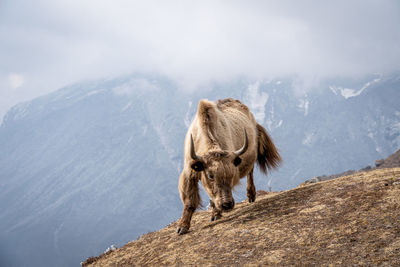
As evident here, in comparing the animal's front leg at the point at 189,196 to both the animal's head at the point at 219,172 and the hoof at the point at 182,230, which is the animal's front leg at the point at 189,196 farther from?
the animal's head at the point at 219,172

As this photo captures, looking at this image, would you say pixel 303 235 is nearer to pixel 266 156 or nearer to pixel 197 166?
pixel 197 166

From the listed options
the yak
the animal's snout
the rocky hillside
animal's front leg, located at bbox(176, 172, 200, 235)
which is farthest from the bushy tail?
the animal's snout

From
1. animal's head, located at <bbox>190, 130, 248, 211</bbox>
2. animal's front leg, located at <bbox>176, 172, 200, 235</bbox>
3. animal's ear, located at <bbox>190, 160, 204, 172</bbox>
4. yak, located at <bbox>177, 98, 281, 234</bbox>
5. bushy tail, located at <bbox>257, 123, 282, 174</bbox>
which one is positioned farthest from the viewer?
bushy tail, located at <bbox>257, 123, 282, 174</bbox>

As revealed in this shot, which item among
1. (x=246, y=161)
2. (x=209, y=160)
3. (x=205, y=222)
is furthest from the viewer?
(x=246, y=161)

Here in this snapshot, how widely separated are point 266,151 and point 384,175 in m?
4.69

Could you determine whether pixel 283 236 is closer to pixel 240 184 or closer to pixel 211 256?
pixel 211 256

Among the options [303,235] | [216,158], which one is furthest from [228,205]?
[303,235]

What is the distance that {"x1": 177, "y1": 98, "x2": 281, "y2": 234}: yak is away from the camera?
6906 millimetres

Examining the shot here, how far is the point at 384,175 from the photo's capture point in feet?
25.0

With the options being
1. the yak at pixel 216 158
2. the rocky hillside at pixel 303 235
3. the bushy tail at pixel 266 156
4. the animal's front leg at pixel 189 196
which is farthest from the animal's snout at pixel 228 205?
the bushy tail at pixel 266 156

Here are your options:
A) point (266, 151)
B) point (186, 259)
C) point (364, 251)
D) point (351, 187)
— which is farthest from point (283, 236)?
point (266, 151)

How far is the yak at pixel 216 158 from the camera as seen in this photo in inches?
272

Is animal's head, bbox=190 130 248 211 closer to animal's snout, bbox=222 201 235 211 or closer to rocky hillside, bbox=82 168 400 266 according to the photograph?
animal's snout, bbox=222 201 235 211

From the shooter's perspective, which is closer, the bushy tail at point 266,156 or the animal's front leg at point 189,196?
the animal's front leg at point 189,196
